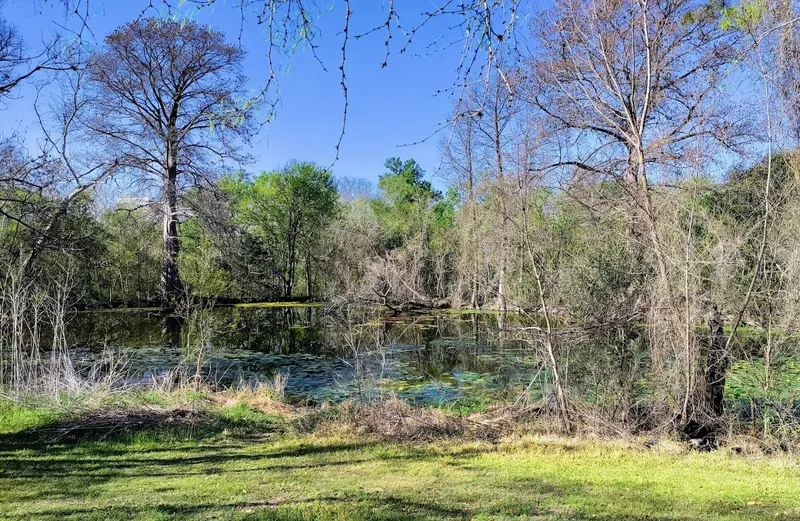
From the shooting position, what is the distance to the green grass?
4395 mm

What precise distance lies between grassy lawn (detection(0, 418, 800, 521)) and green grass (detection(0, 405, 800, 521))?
2cm

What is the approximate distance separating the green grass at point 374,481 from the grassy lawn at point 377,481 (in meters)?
0.02

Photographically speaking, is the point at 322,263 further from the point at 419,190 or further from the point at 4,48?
the point at 4,48

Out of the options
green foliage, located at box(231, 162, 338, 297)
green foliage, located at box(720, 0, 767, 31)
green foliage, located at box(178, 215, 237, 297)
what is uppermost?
green foliage, located at box(231, 162, 338, 297)

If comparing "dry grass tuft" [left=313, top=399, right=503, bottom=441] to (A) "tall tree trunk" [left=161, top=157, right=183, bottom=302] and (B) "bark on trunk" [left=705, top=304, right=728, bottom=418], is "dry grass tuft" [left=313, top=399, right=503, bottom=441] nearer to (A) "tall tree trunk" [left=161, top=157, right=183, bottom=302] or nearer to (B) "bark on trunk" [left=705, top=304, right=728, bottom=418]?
(B) "bark on trunk" [left=705, top=304, right=728, bottom=418]

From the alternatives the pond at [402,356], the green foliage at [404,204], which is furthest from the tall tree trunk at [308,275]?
the pond at [402,356]

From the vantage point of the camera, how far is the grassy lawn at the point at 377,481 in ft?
14.4

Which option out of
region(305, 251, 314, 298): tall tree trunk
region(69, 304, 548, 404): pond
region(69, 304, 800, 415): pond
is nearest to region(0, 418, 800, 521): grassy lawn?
region(69, 304, 800, 415): pond

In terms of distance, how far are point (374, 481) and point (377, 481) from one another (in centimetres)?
3

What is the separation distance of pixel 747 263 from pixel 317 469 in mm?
6552

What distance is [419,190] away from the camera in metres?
38.0

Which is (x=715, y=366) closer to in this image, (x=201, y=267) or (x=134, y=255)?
(x=201, y=267)

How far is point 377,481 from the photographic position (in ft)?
17.9

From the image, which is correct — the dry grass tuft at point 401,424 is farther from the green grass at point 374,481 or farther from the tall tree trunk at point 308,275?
the tall tree trunk at point 308,275
